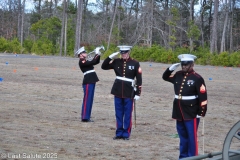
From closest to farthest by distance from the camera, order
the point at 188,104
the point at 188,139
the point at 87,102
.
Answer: the point at 188,139 → the point at 188,104 → the point at 87,102

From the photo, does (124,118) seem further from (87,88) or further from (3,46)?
(3,46)

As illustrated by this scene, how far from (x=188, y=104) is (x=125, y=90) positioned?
2207 mm

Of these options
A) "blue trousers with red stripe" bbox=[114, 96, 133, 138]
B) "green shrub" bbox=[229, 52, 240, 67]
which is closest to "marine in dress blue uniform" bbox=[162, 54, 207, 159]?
"blue trousers with red stripe" bbox=[114, 96, 133, 138]

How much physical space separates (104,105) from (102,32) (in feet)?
172

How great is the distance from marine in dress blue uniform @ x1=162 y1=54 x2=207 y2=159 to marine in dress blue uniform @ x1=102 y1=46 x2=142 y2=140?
2018 mm

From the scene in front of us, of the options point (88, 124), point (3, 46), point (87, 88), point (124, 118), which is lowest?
point (88, 124)

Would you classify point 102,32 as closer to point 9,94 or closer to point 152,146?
point 9,94

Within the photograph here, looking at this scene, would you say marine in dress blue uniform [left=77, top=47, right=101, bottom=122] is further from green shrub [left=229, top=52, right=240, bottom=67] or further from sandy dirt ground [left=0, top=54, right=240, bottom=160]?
green shrub [left=229, top=52, right=240, bottom=67]

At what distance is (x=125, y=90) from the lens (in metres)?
9.73

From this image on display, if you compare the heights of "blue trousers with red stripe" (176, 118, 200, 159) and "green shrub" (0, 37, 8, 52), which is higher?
"green shrub" (0, 37, 8, 52)

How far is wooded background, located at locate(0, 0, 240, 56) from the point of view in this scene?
192ft

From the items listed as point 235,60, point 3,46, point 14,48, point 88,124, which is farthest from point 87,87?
point 14,48

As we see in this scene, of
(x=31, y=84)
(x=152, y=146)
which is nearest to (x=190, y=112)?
(x=152, y=146)

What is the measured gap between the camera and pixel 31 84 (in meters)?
19.6
